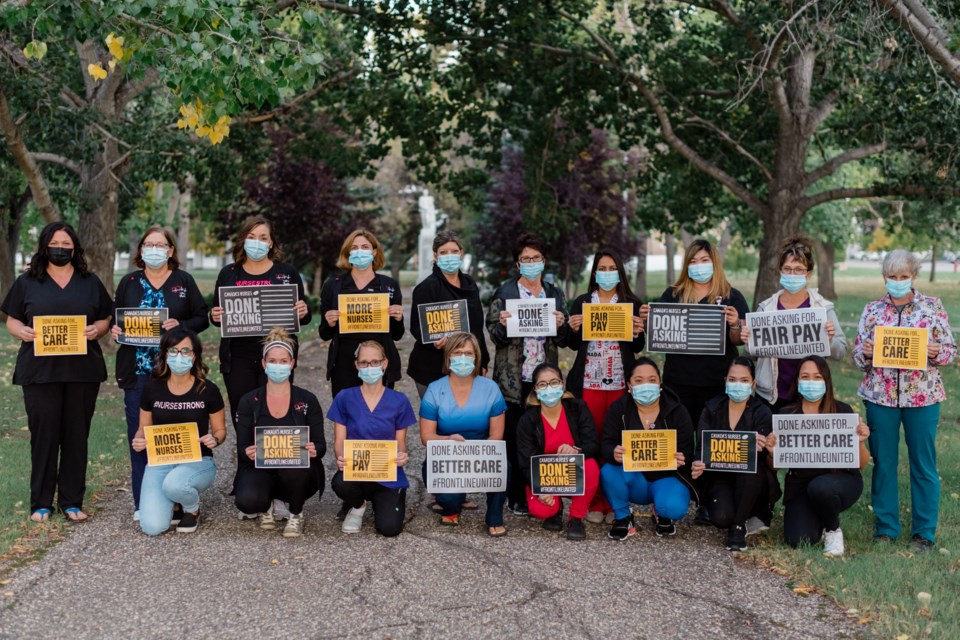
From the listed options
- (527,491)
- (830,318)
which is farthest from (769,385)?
(527,491)

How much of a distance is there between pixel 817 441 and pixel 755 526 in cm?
74

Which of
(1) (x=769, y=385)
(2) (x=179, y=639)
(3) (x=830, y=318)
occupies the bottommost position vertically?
(2) (x=179, y=639)

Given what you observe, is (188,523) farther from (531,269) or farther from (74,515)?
(531,269)

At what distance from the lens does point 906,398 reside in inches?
258

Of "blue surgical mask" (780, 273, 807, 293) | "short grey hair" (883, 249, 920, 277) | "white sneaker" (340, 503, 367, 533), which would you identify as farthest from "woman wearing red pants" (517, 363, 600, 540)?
"short grey hair" (883, 249, 920, 277)

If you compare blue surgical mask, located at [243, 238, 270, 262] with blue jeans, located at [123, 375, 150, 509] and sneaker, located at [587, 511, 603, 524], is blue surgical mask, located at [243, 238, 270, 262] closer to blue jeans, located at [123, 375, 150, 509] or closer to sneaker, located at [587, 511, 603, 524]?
blue jeans, located at [123, 375, 150, 509]

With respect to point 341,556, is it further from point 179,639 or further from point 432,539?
point 179,639

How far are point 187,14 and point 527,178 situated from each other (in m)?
12.9

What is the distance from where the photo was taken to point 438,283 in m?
7.62

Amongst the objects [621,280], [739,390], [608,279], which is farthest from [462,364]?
[739,390]

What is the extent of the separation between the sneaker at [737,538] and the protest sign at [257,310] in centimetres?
334

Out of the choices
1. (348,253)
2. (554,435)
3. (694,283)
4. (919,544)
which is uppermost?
(348,253)

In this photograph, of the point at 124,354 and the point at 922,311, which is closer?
the point at 922,311

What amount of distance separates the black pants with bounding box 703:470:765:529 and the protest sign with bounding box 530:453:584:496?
90 cm
